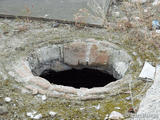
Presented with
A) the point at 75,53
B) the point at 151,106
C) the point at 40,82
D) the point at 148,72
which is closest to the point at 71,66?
the point at 75,53

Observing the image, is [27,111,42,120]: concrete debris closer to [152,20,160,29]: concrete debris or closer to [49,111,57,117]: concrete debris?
[49,111,57,117]: concrete debris

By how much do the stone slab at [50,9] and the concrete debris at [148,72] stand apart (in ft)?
3.89

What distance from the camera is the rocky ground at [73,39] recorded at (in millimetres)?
2551

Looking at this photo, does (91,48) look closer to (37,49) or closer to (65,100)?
(37,49)

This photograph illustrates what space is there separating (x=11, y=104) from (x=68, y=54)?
1.35 meters

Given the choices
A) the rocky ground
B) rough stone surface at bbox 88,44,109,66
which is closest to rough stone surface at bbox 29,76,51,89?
the rocky ground

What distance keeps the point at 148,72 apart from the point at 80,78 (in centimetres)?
128

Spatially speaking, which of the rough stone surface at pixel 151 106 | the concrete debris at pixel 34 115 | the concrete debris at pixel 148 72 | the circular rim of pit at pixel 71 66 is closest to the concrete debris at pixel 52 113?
the concrete debris at pixel 34 115

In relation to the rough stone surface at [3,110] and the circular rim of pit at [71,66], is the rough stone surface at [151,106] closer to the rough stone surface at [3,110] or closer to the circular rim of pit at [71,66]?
the circular rim of pit at [71,66]

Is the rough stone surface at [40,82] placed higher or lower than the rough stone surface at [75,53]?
lower

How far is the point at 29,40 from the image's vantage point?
3.68 m

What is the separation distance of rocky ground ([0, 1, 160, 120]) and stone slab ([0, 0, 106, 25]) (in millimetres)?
161

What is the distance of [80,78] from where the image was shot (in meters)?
4.04

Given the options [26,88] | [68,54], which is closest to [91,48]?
[68,54]
